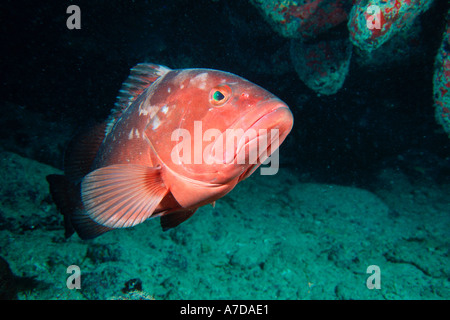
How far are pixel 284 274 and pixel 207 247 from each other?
4.22 ft

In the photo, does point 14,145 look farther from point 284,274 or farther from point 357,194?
point 357,194

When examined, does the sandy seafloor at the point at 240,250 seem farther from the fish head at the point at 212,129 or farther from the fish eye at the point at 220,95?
the fish eye at the point at 220,95

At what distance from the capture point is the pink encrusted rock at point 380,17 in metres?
3.52

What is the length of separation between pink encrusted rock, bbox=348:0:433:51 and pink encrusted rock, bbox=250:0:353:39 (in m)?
0.68

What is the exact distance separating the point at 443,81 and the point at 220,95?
3.97 metres

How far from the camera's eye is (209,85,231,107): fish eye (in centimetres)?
162

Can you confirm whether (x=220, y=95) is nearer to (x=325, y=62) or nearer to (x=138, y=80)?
(x=138, y=80)

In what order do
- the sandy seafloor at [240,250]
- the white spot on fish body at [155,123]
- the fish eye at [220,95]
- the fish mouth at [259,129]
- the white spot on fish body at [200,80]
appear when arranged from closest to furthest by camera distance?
the fish mouth at [259,129] → the fish eye at [220,95] → the white spot on fish body at [200,80] → the white spot on fish body at [155,123] → the sandy seafloor at [240,250]

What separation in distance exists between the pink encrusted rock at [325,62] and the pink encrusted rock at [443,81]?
59.4 inches

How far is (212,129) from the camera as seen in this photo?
1.58m

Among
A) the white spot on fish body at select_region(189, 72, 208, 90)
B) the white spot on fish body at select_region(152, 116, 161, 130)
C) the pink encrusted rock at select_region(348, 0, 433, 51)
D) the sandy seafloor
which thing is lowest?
the sandy seafloor

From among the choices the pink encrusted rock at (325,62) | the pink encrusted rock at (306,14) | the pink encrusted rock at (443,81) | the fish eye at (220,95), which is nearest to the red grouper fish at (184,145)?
the fish eye at (220,95)

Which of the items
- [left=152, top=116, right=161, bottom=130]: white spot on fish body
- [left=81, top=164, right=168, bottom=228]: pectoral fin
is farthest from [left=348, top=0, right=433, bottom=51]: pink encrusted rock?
[left=81, top=164, right=168, bottom=228]: pectoral fin

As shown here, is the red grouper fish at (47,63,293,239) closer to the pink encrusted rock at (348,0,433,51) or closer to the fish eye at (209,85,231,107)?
the fish eye at (209,85,231,107)
